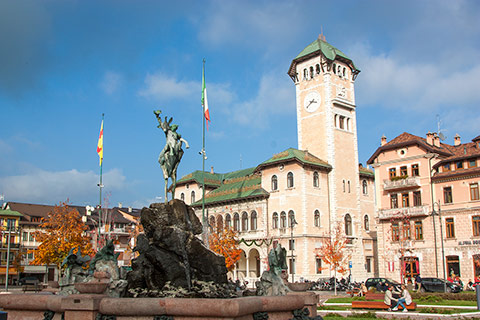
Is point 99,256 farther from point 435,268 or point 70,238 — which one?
point 435,268

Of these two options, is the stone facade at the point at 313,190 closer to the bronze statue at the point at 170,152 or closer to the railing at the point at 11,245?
the railing at the point at 11,245

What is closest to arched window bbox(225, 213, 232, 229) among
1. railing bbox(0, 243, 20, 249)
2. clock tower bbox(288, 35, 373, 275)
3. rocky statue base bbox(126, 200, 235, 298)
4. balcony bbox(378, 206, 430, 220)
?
clock tower bbox(288, 35, 373, 275)

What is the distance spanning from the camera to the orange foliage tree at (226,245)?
53.4m

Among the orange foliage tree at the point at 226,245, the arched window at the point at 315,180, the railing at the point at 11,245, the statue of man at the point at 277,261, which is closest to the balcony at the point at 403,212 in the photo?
the arched window at the point at 315,180

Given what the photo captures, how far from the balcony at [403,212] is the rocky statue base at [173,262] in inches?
1510

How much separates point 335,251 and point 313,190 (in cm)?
787

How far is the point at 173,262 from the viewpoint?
1595cm

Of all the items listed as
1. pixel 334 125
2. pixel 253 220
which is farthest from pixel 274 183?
pixel 334 125

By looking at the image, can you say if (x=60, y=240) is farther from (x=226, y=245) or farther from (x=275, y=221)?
(x=275, y=221)

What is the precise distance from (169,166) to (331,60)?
48.9 meters

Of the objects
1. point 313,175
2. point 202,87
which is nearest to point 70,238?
point 202,87

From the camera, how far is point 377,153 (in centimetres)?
5622

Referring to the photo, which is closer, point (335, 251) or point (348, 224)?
point (335, 251)

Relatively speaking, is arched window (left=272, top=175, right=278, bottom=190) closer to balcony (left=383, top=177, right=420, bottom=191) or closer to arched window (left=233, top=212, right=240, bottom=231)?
arched window (left=233, top=212, right=240, bottom=231)
